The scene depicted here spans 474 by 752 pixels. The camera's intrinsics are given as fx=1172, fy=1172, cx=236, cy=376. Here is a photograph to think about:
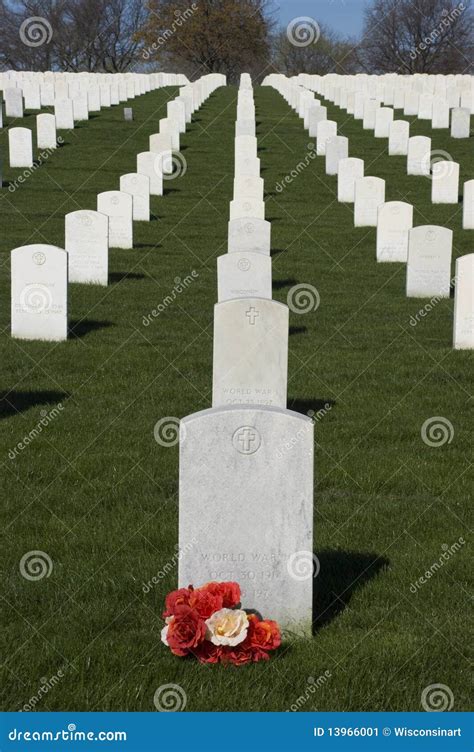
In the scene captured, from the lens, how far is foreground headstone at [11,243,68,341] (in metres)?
12.5

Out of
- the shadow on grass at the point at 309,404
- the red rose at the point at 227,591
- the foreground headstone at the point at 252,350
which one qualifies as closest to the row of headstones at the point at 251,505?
the red rose at the point at 227,591

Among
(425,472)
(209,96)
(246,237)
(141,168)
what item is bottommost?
(425,472)

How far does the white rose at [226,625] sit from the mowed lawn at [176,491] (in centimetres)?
15

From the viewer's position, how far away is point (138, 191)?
22.9 metres

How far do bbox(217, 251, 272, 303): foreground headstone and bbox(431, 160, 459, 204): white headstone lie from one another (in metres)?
13.5

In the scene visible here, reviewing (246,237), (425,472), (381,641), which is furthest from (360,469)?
(246,237)

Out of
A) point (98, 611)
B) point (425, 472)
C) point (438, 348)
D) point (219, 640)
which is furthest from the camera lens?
point (438, 348)

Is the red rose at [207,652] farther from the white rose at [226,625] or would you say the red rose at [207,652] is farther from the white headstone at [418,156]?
the white headstone at [418,156]

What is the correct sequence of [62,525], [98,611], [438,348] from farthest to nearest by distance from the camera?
[438,348] → [62,525] → [98,611]

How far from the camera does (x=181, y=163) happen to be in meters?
31.3

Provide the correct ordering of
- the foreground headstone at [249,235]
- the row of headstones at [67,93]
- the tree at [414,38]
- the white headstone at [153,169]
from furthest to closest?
the tree at [414,38] < the row of headstones at [67,93] < the white headstone at [153,169] < the foreground headstone at [249,235]

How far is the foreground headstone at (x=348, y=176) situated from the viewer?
25.3 meters

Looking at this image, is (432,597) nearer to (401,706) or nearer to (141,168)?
(401,706)

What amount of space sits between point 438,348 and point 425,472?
461cm
